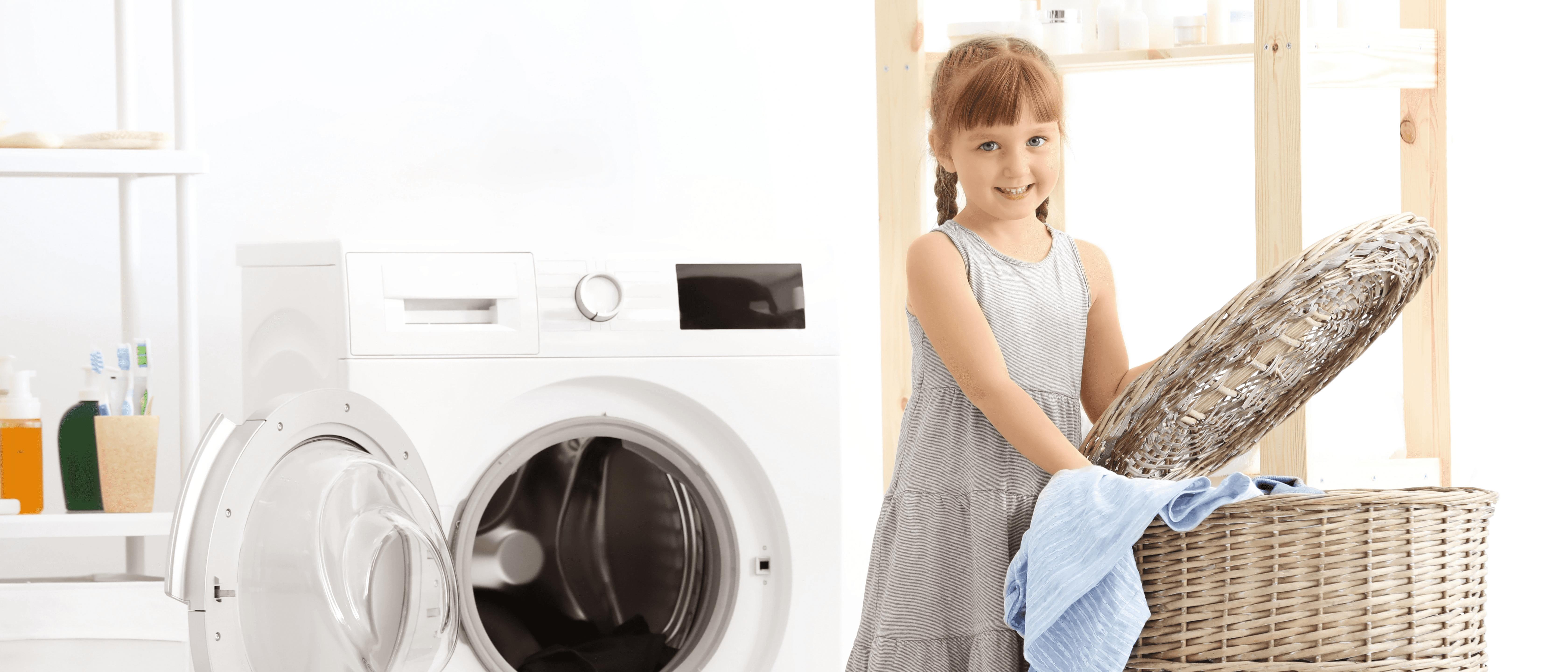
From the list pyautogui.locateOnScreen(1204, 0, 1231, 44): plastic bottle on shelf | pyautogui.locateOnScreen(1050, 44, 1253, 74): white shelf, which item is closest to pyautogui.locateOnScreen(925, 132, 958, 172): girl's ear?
pyautogui.locateOnScreen(1050, 44, 1253, 74): white shelf

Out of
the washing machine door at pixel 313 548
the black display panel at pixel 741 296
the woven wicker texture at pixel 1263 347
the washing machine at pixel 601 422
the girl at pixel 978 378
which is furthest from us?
the black display panel at pixel 741 296

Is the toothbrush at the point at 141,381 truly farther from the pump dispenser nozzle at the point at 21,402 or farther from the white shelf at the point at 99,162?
the white shelf at the point at 99,162

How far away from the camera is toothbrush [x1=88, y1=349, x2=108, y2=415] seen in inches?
60.7

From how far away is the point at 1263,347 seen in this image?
3.53 ft

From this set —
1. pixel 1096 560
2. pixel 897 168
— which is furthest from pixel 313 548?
pixel 897 168

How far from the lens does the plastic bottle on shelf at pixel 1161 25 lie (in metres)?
1.75

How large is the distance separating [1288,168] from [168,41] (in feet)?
5.47

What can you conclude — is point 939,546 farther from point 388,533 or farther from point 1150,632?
point 388,533

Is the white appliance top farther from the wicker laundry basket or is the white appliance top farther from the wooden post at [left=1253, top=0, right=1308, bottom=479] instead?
the wicker laundry basket

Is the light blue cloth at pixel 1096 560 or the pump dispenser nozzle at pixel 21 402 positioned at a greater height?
the pump dispenser nozzle at pixel 21 402

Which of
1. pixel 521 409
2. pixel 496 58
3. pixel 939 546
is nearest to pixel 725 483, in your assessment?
pixel 521 409

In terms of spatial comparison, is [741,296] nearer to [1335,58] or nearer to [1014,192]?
[1014,192]

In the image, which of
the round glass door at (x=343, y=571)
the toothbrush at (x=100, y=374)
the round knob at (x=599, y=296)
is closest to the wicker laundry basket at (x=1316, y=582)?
the round glass door at (x=343, y=571)

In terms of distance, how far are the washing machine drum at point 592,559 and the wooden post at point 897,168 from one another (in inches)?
13.4
